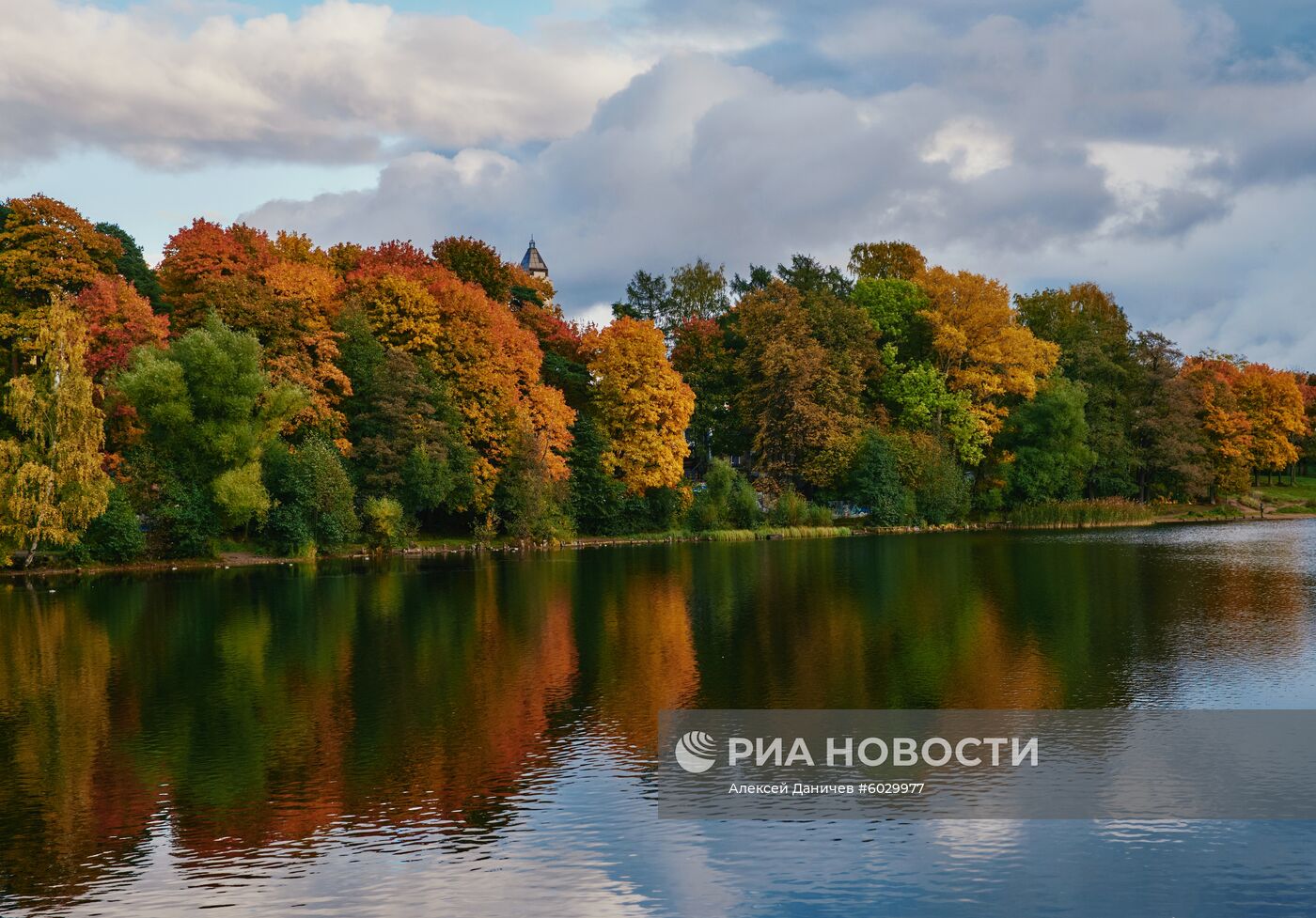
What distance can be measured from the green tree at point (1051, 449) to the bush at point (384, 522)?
1809 inches

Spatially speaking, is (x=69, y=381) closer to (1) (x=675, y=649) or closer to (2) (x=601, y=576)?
(2) (x=601, y=576)

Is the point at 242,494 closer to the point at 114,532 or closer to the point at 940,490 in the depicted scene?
the point at 114,532

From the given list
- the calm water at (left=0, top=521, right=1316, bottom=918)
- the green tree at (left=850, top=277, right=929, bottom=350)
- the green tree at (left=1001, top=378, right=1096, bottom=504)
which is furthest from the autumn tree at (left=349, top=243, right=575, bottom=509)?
the green tree at (left=1001, top=378, right=1096, bottom=504)

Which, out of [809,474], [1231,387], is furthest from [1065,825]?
[1231,387]

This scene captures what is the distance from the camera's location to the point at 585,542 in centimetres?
6322

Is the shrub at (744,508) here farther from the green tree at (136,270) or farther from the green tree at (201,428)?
the green tree at (136,270)

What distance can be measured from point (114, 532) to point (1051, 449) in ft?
203

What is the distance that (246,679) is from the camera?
23.4m

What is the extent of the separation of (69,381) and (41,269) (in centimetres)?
1055

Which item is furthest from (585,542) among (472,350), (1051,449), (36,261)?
(1051,449)

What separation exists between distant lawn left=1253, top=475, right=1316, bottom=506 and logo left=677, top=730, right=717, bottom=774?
299 feet

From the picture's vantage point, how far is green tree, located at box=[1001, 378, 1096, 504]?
7906 centimetres

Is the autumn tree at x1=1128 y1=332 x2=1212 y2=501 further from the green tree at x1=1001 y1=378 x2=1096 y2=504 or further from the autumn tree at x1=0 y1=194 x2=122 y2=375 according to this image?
the autumn tree at x1=0 y1=194 x2=122 y2=375

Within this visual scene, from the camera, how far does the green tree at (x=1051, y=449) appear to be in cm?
7906
